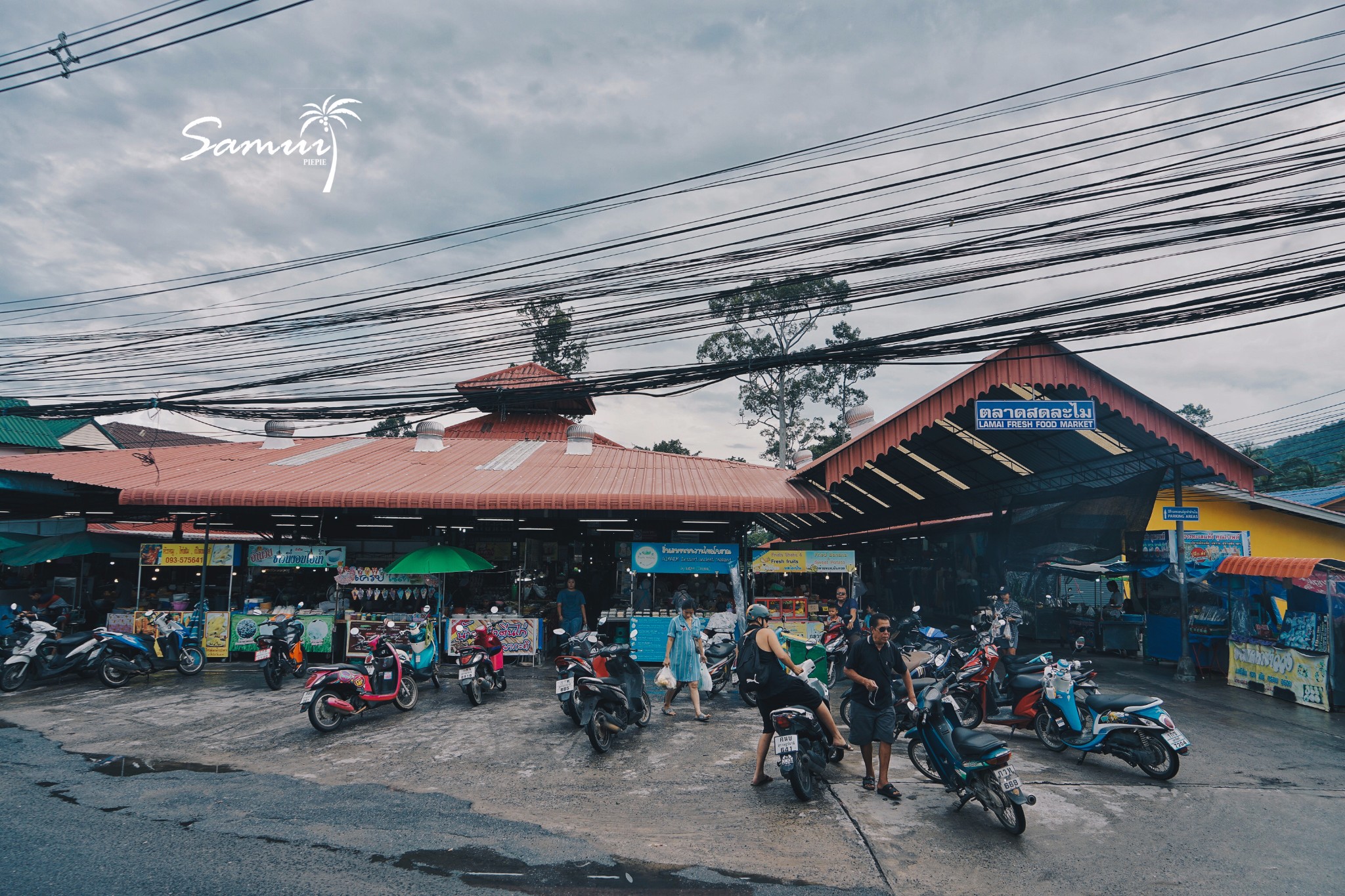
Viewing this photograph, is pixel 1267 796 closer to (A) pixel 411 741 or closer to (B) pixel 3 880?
(A) pixel 411 741

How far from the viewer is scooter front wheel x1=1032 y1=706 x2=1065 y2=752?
818cm

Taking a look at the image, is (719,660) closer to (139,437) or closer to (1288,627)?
(1288,627)

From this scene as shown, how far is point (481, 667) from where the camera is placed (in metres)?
10.9

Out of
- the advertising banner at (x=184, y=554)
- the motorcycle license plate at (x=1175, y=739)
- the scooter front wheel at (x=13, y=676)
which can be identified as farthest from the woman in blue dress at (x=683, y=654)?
the scooter front wheel at (x=13, y=676)

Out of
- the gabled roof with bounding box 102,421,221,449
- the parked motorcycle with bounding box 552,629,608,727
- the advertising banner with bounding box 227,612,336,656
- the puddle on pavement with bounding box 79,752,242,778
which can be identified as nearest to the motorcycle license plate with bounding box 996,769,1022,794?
the parked motorcycle with bounding box 552,629,608,727

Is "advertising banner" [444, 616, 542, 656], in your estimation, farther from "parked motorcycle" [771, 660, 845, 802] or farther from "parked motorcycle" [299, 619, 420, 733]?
"parked motorcycle" [771, 660, 845, 802]

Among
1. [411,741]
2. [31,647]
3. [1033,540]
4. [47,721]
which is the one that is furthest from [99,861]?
[1033,540]

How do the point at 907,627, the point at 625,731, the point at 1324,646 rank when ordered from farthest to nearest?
the point at 907,627 → the point at 1324,646 → the point at 625,731

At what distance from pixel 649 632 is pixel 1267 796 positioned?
950 centimetres

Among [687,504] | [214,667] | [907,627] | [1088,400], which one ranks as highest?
[1088,400]

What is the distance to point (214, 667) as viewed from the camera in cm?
1378

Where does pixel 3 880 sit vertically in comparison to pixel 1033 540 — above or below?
below

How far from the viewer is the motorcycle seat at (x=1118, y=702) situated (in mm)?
7309

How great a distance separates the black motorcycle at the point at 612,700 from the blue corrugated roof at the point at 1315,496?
87.1 feet
